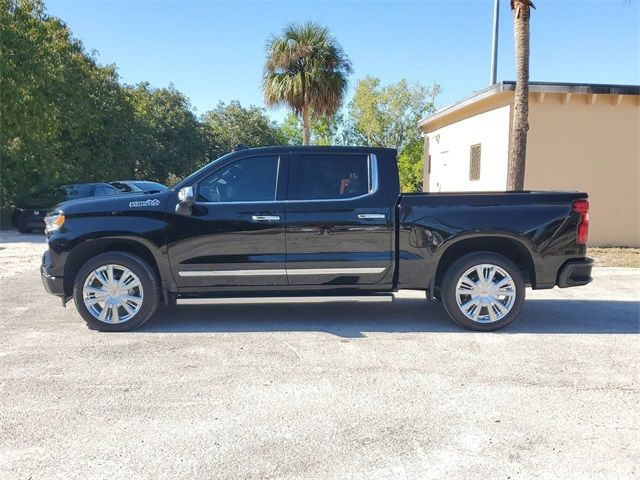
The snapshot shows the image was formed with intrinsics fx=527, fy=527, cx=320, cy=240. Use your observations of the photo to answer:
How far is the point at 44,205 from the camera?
1644cm

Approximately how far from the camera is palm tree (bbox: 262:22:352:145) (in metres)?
18.5

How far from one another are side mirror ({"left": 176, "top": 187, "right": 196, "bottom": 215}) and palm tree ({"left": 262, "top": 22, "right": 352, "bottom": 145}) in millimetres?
13879

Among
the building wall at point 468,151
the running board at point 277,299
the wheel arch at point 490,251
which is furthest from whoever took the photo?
the building wall at point 468,151

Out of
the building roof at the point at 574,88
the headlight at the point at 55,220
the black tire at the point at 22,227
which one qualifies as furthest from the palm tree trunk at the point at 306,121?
the headlight at the point at 55,220

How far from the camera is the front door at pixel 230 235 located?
18.1 ft

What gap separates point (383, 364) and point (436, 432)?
1234mm

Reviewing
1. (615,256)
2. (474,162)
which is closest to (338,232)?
(615,256)

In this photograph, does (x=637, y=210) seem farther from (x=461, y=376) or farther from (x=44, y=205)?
(x=44, y=205)

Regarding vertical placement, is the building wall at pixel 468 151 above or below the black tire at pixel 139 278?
above

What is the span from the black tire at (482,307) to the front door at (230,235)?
1.76m

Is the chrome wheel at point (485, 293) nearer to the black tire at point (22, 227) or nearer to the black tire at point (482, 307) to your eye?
the black tire at point (482, 307)

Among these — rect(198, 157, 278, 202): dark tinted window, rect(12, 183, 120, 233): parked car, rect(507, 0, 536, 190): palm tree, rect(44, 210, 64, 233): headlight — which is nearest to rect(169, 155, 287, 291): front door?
rect(198, 157, 278, 202): dark tinted window

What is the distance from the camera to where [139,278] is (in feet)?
18.1

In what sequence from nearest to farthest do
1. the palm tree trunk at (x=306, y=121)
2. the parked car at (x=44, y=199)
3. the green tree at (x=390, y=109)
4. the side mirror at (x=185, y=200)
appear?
the side mirror at (x=185, y=200) < the parked car at (x=44, y=199) < the palm tree trunk at (x=306, y=121) < the green tree at (x=390, y=109)
